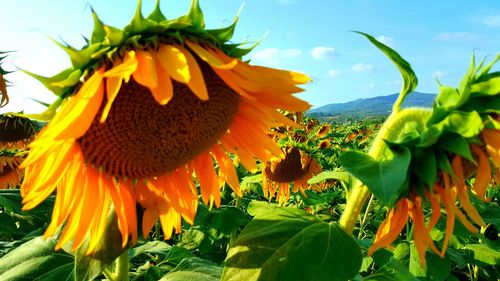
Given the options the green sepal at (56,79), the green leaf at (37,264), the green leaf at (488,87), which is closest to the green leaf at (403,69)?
the green leaf at (488,87)

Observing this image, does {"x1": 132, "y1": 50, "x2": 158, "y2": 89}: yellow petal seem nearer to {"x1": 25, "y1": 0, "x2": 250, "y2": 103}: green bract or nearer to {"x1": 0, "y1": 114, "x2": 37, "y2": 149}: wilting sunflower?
{"x1": 25, "y1": 0, "x2": 250, "y2": 103}: green bract

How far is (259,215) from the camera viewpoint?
1.62 metres

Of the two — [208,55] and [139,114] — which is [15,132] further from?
[208,55]

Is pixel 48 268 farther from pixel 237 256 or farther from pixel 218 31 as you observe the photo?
pixel 218 31

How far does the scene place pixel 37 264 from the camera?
1801mm

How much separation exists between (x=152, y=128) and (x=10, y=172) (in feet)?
19.7

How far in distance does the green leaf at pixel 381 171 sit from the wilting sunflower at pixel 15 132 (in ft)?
21.0

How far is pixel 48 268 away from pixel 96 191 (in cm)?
36

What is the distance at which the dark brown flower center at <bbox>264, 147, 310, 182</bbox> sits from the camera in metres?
5.37

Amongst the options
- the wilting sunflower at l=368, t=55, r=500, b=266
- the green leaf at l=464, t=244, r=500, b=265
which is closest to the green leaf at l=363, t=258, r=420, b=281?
the wilting sunflower at l=368, t=55, r=500, b=266

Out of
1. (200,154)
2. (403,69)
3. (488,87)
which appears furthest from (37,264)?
(488,87)

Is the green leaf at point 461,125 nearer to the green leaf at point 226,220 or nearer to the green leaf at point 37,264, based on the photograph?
the green leaf at point 37,264

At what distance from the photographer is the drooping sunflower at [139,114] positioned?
1426 millimetres

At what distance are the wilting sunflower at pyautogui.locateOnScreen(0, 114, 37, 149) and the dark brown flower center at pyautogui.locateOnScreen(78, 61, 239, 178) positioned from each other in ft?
18.8
